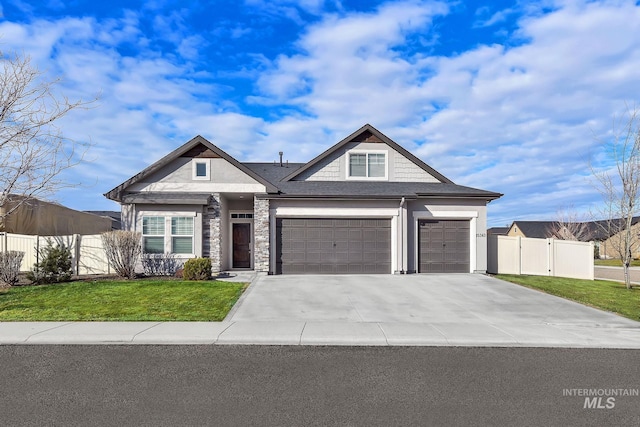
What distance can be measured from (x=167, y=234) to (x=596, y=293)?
55.6 feet

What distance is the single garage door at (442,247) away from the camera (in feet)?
56.3

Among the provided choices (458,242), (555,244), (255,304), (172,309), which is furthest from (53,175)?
(555,244)

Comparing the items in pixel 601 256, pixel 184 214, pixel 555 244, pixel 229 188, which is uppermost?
pixel 229 188

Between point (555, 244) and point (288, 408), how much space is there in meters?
18.5

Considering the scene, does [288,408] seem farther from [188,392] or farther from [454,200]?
[454,200]

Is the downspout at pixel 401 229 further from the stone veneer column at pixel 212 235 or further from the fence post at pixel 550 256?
the stone veneer column at pixel 212 235

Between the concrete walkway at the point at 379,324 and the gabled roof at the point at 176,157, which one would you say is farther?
the gabled roof at the point at 176,157

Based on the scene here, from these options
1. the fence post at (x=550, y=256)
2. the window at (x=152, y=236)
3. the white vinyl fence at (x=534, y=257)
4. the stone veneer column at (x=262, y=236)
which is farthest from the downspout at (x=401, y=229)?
the window at (x=152, y=236)

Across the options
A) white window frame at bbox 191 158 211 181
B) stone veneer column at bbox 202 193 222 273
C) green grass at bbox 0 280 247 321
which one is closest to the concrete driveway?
green grass at bbox 0 280 247 321

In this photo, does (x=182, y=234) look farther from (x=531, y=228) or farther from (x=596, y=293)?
(x=531, y=228)

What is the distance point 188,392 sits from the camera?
5.08 meters

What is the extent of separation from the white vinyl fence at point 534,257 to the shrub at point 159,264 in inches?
591

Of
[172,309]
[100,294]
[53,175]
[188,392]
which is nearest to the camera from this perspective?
[188,392]

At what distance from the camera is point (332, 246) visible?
16844 mm
